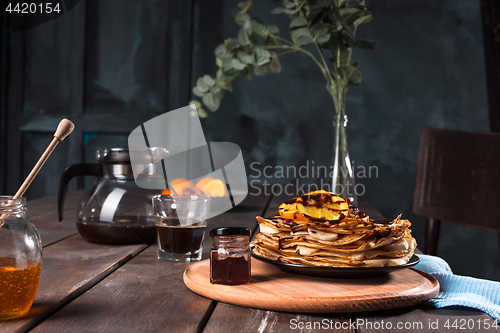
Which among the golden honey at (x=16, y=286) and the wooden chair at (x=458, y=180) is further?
the wooden chair at (x=458, y=180)

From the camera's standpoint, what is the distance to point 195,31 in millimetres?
3076

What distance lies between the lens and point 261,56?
153 cm

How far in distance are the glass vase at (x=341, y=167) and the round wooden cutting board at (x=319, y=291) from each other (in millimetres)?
680

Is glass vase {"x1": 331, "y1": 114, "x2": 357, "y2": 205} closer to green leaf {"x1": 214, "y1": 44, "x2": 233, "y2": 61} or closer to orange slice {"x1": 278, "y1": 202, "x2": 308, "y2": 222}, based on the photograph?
green leaf {"x1": 214, "y1": 44, "x2": 233, "y2": 61}

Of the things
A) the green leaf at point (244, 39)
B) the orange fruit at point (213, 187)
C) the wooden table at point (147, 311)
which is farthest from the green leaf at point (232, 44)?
the wooden table at point (147, 311)

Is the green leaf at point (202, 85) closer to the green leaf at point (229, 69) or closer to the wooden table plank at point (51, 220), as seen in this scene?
the green leaf at point (229, 69)

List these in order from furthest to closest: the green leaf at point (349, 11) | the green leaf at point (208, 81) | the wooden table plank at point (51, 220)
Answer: the green leaf at point (208, 81) → the green leaf at point (349, 11) → the wooden table plank at point (51, 220)

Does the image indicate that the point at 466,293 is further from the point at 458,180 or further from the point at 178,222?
the point at 458,180

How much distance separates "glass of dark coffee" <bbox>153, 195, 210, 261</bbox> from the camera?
82 cm

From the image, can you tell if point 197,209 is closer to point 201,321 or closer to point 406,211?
point 201,321

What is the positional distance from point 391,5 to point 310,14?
5.92 ft

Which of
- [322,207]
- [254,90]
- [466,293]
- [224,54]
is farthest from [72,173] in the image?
[254,90]

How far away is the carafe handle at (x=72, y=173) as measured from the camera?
0.92m

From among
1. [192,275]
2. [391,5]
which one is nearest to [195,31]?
[391,5]
